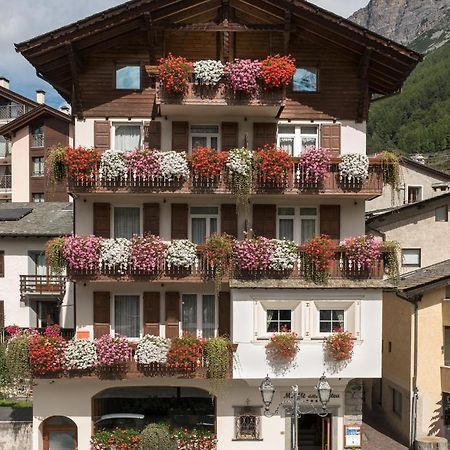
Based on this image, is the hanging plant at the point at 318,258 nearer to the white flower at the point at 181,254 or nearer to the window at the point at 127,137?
the white flower at the point at 181,254

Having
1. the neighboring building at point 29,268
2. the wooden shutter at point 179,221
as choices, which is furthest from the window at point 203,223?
the neighboring building at point 29,268

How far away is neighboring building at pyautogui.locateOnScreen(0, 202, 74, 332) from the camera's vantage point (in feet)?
112

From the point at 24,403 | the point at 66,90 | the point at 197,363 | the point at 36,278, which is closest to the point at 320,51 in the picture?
the point at 66,90

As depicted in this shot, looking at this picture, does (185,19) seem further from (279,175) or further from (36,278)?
(36,278)

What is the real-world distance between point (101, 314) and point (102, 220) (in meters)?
3.00

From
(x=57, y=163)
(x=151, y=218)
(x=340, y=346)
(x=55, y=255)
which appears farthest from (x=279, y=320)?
(x=57, y=163)

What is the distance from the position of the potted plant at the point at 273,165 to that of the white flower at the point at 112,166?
4029 millimetres

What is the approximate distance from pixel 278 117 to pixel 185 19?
165 inches

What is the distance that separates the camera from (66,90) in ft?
71.9

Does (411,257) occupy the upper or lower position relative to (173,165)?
lower

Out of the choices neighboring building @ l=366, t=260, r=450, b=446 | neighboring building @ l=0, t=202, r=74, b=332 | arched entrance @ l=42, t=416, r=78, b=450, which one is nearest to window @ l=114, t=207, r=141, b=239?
arched entrance @ l=42, t=416, r=78, b=450

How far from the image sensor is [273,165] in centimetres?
1941

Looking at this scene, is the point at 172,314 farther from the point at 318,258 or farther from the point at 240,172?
the point at 240,172

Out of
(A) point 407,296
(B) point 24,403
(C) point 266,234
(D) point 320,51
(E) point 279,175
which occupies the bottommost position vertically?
(B) point 24,403
